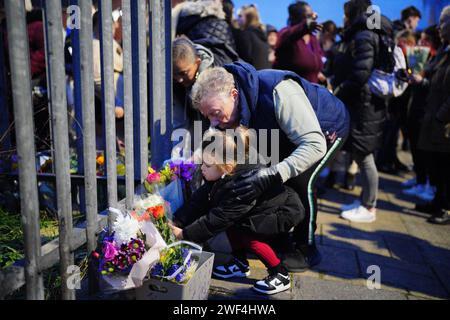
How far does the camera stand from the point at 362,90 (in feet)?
12.2

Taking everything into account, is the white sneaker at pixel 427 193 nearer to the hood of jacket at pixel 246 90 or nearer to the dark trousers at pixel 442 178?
the dark trousers at pixel 442 178

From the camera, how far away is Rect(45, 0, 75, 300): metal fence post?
1.61m

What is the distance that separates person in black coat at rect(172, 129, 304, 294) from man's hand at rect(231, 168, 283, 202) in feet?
0.10

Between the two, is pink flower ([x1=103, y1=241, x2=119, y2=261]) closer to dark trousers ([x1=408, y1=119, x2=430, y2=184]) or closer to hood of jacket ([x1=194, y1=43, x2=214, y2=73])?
hood of jacket ([x1=194, y1=43, x2=214, y2=73])

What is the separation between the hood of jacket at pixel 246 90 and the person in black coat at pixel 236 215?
114 mm

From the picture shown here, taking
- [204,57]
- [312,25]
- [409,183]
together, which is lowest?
[409,183]

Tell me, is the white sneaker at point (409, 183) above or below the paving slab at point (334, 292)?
below

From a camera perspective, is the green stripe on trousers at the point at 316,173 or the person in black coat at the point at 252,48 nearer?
the green stripe on trousers at the point at 316,173

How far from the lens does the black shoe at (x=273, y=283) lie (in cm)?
241

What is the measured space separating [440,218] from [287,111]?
267 centimetres

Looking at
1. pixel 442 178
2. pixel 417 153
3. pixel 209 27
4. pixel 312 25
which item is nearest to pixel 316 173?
pixel 209 27

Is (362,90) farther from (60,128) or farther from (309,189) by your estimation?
(60,128)

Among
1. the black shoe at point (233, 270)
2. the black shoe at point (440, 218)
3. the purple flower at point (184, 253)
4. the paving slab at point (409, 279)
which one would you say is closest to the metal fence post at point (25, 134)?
the purple flower at point (184, 253)

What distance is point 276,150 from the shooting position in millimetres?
2518
